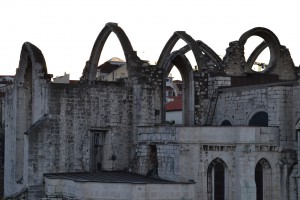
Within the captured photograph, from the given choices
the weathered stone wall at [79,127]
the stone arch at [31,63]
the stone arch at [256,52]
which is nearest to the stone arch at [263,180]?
the weathered stone wall at [79,127]

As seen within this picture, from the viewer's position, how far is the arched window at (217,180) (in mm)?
27516

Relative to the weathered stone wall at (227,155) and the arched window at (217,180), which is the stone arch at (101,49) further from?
the arched window at (217,180)

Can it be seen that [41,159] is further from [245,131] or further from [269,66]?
→ [269,66]

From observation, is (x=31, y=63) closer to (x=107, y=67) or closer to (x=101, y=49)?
(x=101, y=49)

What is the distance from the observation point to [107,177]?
29.1 m

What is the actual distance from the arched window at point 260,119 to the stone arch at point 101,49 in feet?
20.0

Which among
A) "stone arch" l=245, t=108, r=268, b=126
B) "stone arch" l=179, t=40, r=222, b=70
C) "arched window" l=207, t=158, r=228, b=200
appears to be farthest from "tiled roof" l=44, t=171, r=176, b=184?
"stone arch" l=179, t=40, r=222, b=70

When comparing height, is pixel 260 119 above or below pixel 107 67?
below

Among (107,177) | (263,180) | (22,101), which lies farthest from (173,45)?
(263,180)

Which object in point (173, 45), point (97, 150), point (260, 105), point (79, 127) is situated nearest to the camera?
point (260, 105)

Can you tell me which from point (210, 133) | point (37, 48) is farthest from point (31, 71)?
point (210, 133)

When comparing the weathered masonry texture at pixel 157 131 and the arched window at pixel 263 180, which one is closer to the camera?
the weathered masonry texture at pixel 157 131

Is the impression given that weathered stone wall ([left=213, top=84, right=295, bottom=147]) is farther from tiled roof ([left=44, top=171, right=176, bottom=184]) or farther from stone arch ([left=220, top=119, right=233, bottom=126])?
tiled roof ([left=44, top=171, right=176, bottom=184])

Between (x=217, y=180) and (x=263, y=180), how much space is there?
70.7 inches
